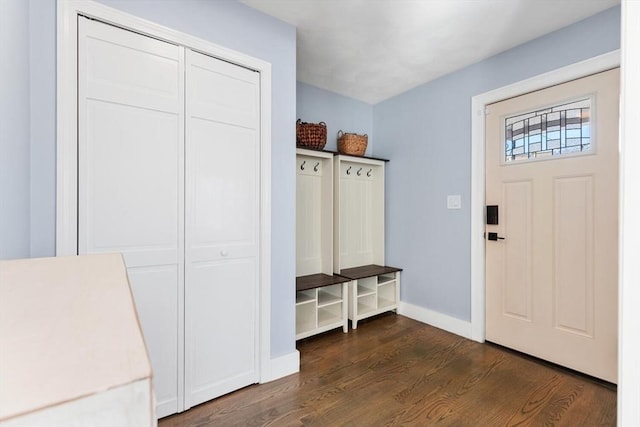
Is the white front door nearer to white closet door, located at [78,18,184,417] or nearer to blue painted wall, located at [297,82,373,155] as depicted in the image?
blue painted wall, located at [297,82,373,155]

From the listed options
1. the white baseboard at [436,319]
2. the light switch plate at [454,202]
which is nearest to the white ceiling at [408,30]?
the light switch plate at [454,202]

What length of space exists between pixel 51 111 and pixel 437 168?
2805 mm

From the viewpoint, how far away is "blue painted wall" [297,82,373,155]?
3.08m

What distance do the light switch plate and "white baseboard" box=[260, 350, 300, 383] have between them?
186cm

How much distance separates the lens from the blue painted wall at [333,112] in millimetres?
3078

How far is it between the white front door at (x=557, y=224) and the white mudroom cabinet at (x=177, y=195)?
6.41 feet

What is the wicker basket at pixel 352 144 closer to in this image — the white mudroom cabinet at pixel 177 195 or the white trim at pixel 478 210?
the white trim at pixel 478 210

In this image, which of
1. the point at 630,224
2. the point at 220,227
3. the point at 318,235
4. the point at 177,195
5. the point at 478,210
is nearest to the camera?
the point at 630,224

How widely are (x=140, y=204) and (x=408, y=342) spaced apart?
2286 millimetres

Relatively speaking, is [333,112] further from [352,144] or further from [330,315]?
[330,315]

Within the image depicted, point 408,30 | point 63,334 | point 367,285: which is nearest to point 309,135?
point 408,30

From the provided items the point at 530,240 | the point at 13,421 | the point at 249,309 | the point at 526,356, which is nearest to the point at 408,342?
the point at 526,356

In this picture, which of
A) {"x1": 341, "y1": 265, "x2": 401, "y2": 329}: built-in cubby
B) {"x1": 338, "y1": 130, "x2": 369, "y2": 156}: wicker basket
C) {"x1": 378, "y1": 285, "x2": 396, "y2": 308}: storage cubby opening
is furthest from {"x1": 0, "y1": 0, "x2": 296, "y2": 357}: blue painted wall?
{"x1": 378, "y1": 285, "x2": 396, "y2": 308}: storage cubby opening

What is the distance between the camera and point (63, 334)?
46cm
